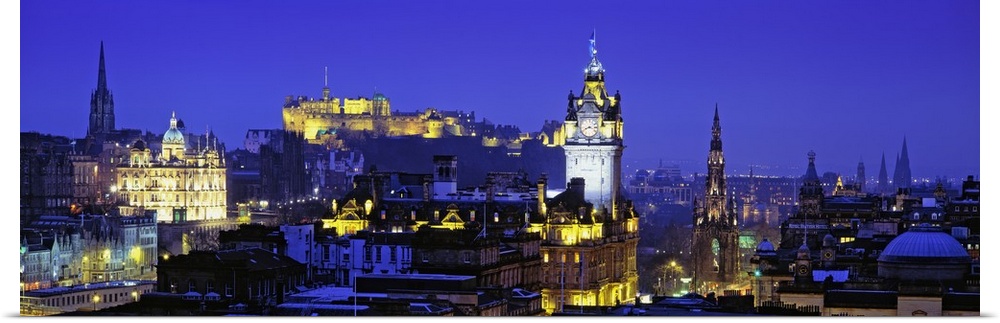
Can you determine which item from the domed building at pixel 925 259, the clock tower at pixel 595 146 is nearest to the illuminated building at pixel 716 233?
the clock tower at pixel 595 146

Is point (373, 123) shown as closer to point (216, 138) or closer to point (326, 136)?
point (326, 136)

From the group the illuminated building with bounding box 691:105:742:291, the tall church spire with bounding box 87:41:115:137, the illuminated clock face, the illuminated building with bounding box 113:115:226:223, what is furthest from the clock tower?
the tall church spire with bounding box 87:41:115:137

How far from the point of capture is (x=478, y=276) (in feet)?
277

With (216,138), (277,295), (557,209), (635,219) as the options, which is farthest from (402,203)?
(216,138)

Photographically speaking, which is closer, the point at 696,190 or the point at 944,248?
the point at 944,248

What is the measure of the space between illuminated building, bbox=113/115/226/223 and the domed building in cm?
8330

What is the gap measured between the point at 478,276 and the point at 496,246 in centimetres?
403

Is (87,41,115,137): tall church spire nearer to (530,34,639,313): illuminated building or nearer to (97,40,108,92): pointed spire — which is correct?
(97,40,108,92): pointed spire

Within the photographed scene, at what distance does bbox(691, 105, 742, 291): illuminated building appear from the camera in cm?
12762

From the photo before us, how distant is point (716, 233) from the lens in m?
136

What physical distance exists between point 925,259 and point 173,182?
3657 inches

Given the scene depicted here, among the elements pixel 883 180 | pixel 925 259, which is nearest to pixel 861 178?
pixel 883 180

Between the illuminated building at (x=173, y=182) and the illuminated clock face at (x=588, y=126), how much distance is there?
48983 millimetres

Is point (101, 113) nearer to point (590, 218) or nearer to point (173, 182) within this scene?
point (173, 182)
